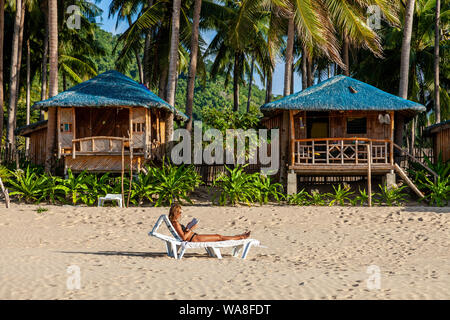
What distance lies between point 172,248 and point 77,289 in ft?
8.69

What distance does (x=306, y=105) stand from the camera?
53.3ft

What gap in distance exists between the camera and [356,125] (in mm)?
18500

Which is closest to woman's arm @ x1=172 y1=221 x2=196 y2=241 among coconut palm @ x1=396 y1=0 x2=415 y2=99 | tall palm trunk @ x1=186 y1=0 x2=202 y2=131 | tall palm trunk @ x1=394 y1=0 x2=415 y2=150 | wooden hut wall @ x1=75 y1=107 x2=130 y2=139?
wooden hut wall @ x1=75 y1=107 x2=130 y2=139

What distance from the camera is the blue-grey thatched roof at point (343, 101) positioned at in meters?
16.2

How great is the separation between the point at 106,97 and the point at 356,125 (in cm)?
836

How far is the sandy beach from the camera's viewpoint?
21.7 feet

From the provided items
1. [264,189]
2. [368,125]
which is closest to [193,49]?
→ [368,125]

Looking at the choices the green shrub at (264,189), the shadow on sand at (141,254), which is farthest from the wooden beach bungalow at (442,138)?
the shadow on sand at (141,254)

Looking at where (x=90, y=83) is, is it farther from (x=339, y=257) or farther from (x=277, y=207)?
(x=339, y=257)

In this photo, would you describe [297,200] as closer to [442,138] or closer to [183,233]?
[442,138]

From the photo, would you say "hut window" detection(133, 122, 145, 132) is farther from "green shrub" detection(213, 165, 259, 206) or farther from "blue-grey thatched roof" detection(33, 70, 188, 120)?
"green shrub" detection(213, 165, 259, 206)

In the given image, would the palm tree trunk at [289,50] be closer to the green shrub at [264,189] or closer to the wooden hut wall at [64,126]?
the green shrub at [264,189]

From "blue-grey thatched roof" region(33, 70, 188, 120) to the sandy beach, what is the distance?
3.33 metres
